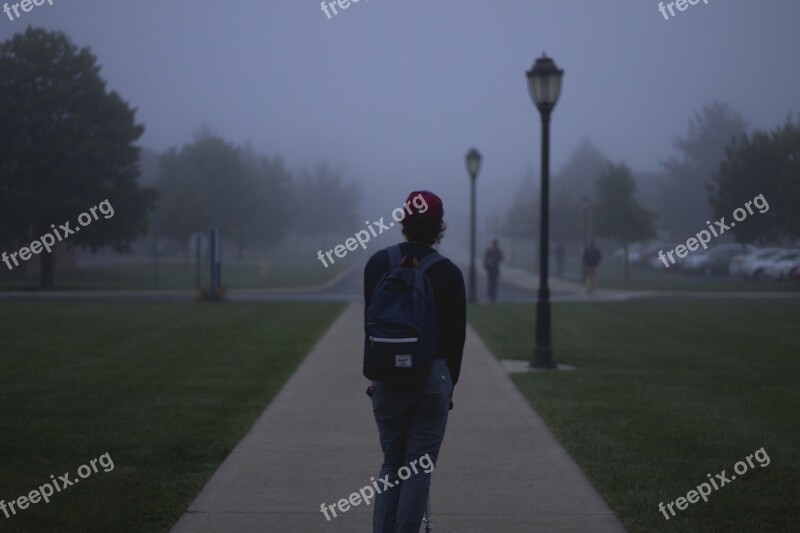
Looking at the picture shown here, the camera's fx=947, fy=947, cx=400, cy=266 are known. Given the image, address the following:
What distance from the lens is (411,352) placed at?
423 cm

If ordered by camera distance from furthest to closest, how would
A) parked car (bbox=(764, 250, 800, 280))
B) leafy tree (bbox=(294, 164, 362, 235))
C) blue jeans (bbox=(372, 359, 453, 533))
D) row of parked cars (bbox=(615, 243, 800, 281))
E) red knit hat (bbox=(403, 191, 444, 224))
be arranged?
leafy tree (bbox=(294, 164, 362, 235))
row of parked cars (bbox=(615, 243, 800, 281))
parked car (bbox=(764, 250, 800, 280))
red knit hat (bbox=(403, 191, 444, 224))
blue jeans (bbox=(372, 359, 453, 533))

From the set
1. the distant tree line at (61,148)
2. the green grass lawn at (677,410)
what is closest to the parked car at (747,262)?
the green grass lawn at (677,410)

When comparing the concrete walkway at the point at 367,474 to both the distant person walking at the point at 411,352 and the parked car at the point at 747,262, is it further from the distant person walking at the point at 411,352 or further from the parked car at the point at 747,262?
the parked car at the point at 747,262

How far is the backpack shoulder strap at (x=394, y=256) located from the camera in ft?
14.6

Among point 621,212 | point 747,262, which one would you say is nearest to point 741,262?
point 747,262

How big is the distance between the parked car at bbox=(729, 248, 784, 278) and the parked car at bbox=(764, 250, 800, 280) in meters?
0.85

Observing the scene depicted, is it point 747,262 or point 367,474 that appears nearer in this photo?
point 367,474

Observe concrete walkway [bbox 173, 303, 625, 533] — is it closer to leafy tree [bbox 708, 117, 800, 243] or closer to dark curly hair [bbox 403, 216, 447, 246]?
dark curly hair [bbox 403, 216, 447, 246]

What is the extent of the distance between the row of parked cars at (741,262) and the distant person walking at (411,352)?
34571 mm

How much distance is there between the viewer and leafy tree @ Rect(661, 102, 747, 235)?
119 ft

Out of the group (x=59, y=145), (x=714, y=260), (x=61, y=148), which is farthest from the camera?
(x=714, y=260)

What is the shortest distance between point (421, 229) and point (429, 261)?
198mm

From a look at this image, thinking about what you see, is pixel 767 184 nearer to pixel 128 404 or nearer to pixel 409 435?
pixel 128 404

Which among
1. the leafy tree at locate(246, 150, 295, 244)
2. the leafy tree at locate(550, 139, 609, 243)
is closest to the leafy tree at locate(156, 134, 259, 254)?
the leafy tree at locate(246, 150, 295, 244)
